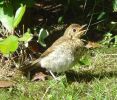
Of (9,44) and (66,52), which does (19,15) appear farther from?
(66,52)

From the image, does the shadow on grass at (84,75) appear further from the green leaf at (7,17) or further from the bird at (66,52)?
the green leaf at (7,17)

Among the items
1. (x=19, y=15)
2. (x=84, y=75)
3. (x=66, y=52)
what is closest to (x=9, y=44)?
(x=19, y=15)

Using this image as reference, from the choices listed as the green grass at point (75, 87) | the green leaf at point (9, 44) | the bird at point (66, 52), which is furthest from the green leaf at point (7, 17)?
→ the green grass at point (75, 87)

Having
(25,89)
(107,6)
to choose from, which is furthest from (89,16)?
(25,89)

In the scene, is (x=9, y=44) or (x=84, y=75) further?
(x=84, y=75)

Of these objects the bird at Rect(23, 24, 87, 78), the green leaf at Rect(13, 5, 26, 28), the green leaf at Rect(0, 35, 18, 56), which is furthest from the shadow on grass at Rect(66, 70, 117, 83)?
the green leaf at Rect(13, 5, 26, 28)

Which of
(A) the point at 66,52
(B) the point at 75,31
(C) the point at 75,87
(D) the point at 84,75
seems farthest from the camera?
(D) the point at 84,75
